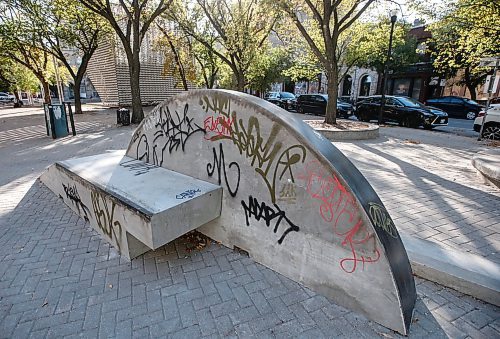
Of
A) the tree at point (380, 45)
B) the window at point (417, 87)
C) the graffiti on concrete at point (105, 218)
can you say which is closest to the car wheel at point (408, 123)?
the tree at point (380, 45)

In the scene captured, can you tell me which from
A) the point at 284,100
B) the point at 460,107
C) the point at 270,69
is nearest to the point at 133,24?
the point at 284,100

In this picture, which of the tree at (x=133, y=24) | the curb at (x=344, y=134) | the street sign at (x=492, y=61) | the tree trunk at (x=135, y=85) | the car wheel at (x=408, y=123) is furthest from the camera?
the car wheel at (x=408, y=123)

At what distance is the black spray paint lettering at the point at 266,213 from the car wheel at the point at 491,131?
1226 cm

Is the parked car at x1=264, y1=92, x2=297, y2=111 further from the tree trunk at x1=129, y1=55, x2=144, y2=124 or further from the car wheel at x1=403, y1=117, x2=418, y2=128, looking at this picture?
the tree trunk at x1=129, y1=55, x2=144, y2=124

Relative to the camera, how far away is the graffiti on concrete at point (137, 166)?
13.9 feet

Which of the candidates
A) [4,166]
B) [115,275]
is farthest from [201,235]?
[4,166]

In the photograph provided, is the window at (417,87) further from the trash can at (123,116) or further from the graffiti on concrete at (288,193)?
the graffiti on concrete at (288,193)

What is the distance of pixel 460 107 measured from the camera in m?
19.9

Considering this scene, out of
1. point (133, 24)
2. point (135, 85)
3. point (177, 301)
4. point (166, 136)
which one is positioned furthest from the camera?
point (135, 85)

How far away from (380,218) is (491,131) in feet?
39.9

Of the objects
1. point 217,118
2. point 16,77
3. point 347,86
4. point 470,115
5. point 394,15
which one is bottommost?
point 470,115

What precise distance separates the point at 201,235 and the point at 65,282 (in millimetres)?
1621

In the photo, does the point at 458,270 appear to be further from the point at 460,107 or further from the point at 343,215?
the point at 460,107

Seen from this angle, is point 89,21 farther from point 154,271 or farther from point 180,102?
point 154,271
